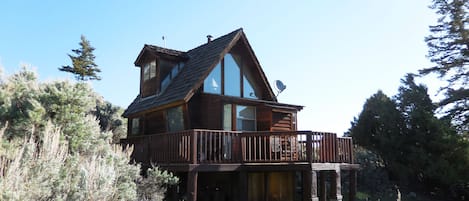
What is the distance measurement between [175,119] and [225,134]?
10.8ft

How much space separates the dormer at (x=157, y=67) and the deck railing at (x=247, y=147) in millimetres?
3850

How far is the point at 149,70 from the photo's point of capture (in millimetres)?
16188

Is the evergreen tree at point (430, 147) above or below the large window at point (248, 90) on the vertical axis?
below

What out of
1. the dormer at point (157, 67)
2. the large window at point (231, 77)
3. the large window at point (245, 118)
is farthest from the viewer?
the dormer at point (157, 67)

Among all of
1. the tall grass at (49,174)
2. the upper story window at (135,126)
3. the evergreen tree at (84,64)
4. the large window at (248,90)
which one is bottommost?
the tall grass at (49,174)

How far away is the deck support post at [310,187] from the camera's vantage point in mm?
10836

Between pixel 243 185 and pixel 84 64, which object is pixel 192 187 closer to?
pixel 243 185

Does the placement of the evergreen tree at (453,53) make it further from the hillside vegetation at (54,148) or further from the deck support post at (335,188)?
the hillside vegetation at (54,148)

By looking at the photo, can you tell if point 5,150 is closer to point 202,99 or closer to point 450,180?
point 202,99

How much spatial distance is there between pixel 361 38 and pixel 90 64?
32.2m

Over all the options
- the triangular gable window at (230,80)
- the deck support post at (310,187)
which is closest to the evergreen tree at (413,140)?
the triangular gable window at (230,80)

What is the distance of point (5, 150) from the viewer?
231 inches

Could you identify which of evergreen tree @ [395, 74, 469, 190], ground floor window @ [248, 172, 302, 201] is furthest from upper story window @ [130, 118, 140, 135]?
evergreen tree @ [395, 74, 469, 190]

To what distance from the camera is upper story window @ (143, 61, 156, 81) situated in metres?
15.8
